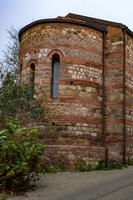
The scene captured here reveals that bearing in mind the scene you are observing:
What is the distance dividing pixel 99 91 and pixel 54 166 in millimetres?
4378

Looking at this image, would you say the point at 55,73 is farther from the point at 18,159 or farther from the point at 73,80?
the point at 18,159

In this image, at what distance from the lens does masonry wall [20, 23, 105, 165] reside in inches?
698

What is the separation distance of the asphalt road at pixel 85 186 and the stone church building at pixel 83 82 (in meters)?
1.82

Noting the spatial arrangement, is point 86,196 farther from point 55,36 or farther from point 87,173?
point 55,36

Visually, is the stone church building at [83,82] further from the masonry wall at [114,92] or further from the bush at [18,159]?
the bush at [18,159]

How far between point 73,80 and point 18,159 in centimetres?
656

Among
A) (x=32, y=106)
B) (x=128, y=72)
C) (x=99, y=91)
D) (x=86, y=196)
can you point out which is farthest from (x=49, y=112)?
(x=86, y=196)

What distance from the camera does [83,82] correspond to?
18297 millimetres

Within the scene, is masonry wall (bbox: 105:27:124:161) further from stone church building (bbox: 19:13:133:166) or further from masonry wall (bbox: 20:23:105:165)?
masonry wall (bbox: 20:23:105:165)

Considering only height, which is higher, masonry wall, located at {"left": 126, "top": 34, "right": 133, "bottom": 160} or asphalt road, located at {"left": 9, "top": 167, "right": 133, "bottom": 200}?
masonry wall, located at {"left": 126, "top": 34, "right": 133, "bottom": 160}

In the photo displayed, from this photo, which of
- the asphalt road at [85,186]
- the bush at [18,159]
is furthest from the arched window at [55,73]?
the bush at [18,159]

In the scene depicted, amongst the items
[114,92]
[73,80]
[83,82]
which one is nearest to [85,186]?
[73,80]

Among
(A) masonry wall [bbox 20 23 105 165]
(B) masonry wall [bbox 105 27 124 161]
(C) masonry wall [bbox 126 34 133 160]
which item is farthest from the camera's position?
(C) masonry wall [bbox 126 34 133 160]

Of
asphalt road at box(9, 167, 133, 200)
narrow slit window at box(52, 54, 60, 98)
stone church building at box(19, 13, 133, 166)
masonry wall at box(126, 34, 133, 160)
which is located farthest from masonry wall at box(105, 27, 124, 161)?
narrow slit window at box(52, 54, 60, 98)
